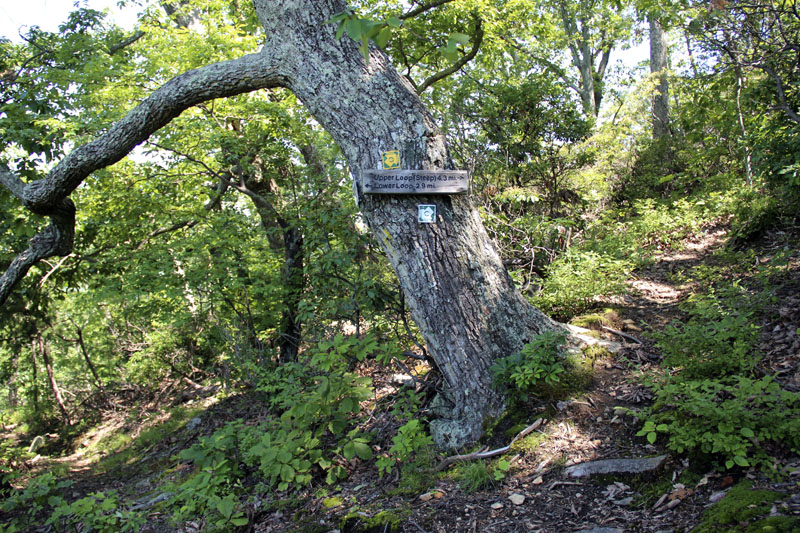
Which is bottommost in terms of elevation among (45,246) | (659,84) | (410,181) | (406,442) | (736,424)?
(406,442)

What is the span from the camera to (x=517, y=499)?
2824 millimetres

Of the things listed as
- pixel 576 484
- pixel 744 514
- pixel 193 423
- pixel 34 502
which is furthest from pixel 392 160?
pixel 193 423

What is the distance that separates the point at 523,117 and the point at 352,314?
14.0 ft

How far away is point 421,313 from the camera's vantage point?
3699mm

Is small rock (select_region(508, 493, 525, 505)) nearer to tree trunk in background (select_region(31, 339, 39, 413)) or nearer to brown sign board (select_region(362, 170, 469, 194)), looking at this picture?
brown sign board (select_region(362, 170, 469, 194))

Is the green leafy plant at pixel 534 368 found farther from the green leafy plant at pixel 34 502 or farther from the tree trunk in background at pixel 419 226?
the green leafy plant at pixel 34 502

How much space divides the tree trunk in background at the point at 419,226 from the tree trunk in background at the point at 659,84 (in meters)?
8.63

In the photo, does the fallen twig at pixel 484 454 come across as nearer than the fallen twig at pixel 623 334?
Yes

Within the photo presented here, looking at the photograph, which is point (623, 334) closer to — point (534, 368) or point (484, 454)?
point (534, 368)

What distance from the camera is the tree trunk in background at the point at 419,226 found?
3.66 metres

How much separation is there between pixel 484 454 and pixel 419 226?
1674mm

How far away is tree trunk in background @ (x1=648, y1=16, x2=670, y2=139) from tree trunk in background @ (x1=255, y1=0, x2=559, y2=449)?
8629mm

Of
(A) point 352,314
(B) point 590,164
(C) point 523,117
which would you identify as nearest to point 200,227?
(A) point 352,314

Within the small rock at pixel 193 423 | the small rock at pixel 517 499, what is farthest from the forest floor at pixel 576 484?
the small rock at pixel 193 423
